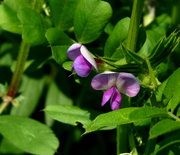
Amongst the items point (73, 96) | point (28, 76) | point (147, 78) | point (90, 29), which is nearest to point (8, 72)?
point (28, 76)

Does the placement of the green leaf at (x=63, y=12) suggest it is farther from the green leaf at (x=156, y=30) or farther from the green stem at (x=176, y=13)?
the green stem at (x=176, y=13)

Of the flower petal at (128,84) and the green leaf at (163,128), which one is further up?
the flower petal at (128,84)

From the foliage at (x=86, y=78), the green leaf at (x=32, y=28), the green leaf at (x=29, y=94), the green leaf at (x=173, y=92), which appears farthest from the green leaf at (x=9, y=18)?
the green leaf at (x=173, y=92)

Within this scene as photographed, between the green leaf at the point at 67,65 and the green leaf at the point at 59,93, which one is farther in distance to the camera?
the green leaf at the point at 59,93

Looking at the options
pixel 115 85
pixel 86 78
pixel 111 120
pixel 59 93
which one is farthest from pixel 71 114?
pixel 59 93

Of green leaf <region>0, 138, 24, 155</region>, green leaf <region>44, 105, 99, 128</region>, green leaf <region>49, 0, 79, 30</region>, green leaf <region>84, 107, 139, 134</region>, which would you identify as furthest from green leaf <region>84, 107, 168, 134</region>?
green leaf <region>0, 138, 24, 155</region>

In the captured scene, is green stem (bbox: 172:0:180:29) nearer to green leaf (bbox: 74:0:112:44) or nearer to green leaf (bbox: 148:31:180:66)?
green leaf (bbox: 74:0:112:44)
